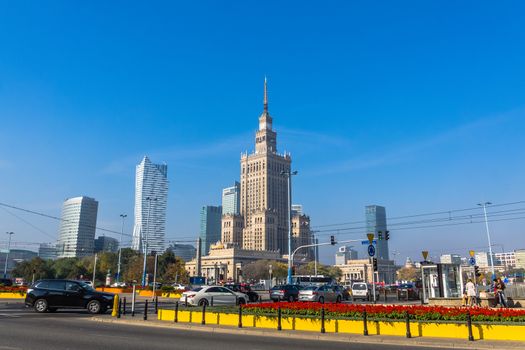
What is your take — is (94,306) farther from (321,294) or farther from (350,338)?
(321,294)

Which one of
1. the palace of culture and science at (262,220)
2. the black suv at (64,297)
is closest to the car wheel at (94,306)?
the black suv at (64,297)

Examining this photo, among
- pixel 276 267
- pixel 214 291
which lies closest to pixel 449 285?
pixel 214 291

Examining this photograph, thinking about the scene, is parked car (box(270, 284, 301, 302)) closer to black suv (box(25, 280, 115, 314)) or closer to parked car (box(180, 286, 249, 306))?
parked car (box(180, 286, 249, 306))

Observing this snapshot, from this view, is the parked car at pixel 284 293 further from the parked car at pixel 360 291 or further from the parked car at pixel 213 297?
the parked car at pixel 360 291

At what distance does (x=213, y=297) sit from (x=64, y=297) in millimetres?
9003

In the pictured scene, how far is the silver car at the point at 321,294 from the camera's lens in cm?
3469

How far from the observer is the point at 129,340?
14414mm

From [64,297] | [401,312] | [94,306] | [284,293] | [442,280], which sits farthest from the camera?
[284,293]

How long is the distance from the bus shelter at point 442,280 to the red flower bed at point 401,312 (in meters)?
15.5

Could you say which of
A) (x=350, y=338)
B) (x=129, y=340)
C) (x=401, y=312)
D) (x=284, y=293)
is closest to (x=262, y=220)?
(x=284, y=293)

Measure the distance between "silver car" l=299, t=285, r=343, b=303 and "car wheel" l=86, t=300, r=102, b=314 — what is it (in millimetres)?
15848

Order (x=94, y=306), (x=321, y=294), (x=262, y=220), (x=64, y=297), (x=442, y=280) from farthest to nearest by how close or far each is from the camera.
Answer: (x=262, y=220)
(x=321, y=294)
(x=442, y=280)
(x=94, y=306)
(x=64, y=297)

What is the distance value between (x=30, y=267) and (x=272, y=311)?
391 feet

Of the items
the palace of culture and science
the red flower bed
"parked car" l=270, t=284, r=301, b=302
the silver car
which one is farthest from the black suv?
the palace of culture and science
